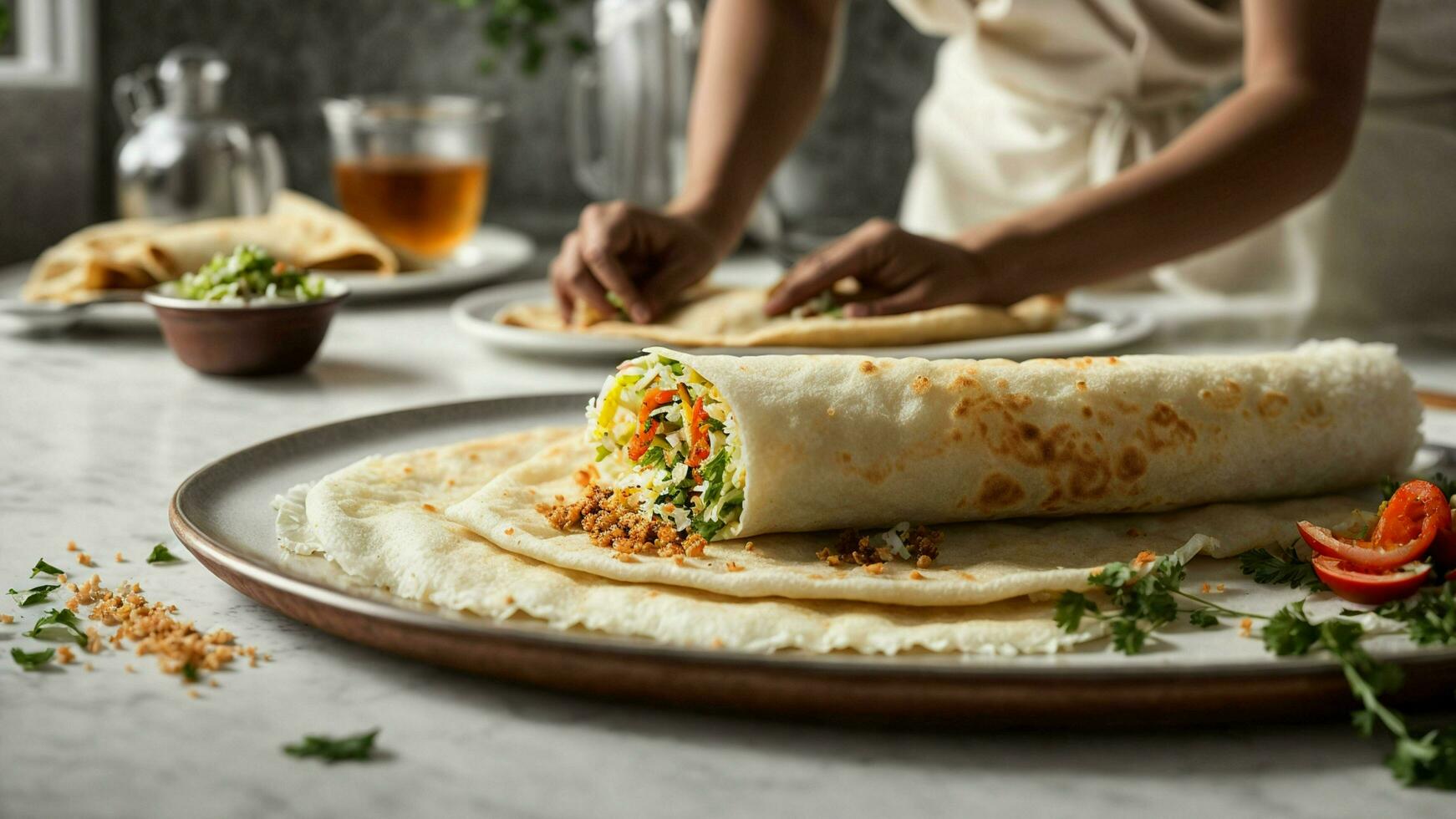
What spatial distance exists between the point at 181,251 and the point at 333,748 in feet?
7.01

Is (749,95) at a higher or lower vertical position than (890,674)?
higher

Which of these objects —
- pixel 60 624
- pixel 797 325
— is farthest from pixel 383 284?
pixel 60 624

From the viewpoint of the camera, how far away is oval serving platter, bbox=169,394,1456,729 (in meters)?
0.98

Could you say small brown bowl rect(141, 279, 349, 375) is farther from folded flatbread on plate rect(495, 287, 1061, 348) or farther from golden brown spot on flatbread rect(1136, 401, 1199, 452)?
golden brown spot on flatbread rect(1136, 401, 1199, 452)

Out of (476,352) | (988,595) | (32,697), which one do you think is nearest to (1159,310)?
(476,352)

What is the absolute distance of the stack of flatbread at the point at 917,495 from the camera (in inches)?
45.8

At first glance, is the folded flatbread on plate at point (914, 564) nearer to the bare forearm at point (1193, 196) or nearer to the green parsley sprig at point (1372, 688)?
the green parsley sprig at point (1372, 688)

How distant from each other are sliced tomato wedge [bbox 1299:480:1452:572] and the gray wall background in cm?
295

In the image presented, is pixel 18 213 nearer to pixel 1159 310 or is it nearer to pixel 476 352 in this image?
pixel 476 352

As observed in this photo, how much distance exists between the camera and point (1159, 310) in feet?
10.2

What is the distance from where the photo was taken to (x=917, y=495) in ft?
4.58

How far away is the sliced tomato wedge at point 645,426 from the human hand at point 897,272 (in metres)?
0.93

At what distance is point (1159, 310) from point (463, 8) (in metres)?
2.66

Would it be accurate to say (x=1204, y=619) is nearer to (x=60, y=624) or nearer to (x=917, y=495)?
→ (x=917, y=495)
